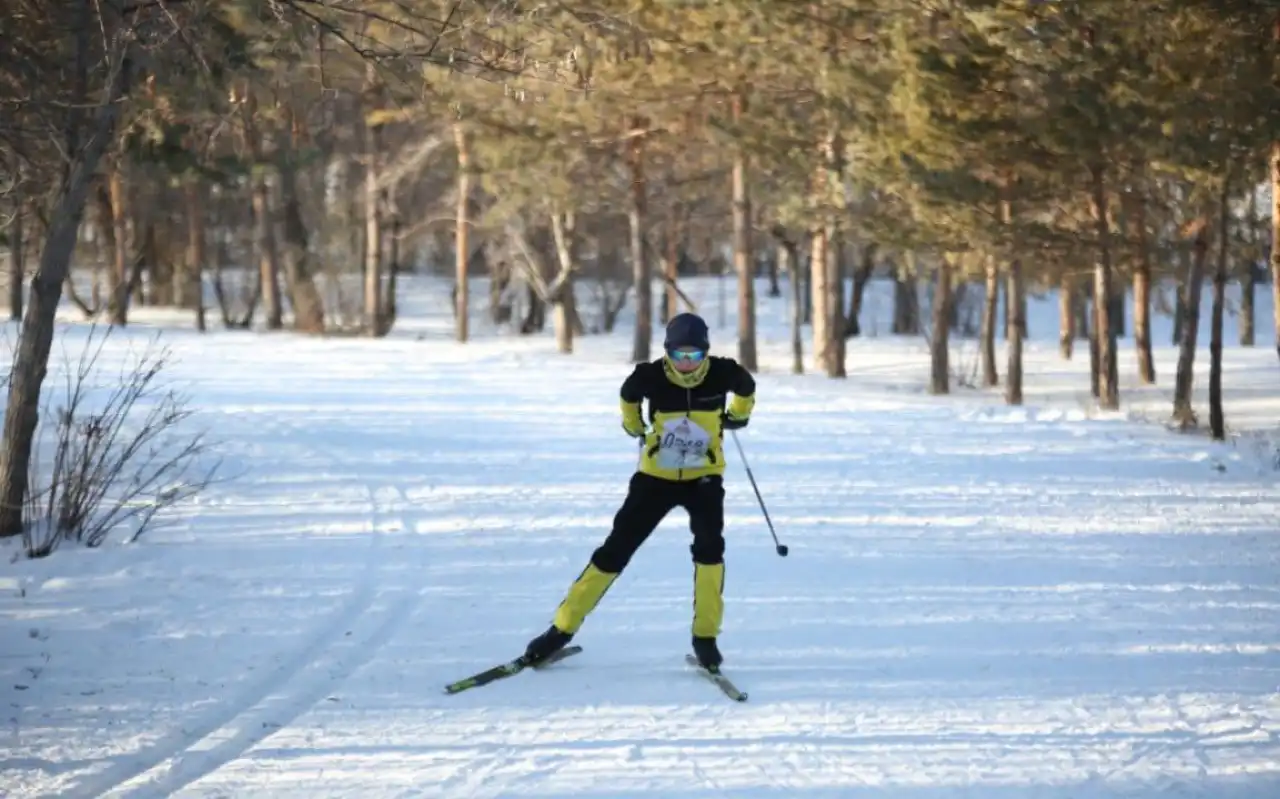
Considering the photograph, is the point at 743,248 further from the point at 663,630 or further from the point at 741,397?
the point at 741,397

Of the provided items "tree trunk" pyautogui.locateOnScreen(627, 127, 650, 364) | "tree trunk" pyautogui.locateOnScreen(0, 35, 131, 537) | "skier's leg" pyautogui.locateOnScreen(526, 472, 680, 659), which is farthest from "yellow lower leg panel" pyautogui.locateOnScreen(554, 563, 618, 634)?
"tree trunk" pyautogui.locateOnScreen(627, 127, 650, 364)

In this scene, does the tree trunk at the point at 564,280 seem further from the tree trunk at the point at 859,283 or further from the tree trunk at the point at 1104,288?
the tree trunk at the point at 1104,288

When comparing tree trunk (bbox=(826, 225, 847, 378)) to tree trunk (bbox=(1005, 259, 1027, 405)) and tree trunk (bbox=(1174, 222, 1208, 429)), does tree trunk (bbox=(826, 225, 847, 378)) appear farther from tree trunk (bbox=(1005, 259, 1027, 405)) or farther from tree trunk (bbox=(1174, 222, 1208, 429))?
tree trunk (bbox=(1174, 222, 1208, 429))

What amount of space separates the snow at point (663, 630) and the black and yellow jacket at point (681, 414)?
1.10 metres

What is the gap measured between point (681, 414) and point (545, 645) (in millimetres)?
1434

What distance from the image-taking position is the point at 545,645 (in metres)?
7.62

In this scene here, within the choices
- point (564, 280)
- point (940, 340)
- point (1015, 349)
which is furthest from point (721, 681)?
point (564, 280)

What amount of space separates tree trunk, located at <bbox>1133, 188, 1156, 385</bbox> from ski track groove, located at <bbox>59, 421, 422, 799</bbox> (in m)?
16.3

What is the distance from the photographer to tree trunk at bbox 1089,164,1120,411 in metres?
21.6

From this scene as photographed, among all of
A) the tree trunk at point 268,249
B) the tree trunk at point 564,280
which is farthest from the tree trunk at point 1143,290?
the tree trunk at point 268,249

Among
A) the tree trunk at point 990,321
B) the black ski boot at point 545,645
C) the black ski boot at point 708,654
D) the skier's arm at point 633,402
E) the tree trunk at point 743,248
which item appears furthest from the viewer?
the tree trunk at point 743,248

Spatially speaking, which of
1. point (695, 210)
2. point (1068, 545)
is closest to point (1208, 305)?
point (695, 210)

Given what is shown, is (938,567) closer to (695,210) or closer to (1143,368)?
(1143,368)

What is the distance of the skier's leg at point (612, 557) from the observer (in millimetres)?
7625
